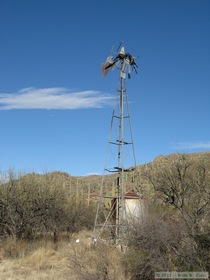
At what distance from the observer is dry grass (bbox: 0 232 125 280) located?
9.50m

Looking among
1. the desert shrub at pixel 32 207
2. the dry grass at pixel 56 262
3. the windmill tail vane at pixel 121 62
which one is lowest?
the dry grass at pixel 56 262

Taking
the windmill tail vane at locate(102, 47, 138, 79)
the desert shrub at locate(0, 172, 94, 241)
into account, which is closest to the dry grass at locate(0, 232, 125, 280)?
the desert shrub at locate(0, 172, 94, 241)

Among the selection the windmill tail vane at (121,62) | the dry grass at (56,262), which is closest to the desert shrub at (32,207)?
the dry grass at (56,262)

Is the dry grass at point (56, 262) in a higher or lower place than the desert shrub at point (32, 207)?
lower

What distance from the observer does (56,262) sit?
16328 mm

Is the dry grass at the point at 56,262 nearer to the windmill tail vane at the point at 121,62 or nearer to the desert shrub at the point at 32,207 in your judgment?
the desert shrub at the point at 32,207

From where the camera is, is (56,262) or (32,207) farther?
(32,207)

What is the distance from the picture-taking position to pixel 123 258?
35.7 ft

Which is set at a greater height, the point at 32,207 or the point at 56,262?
the point at 32,207

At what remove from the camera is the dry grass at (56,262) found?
9.50 meters

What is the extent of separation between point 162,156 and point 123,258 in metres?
66.8

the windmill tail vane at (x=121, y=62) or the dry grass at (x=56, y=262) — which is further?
the windmill tail vane at (x=121, y=62)

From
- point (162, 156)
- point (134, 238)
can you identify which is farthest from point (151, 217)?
point (162, 156)

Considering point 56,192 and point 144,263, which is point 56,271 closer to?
point 144,263
